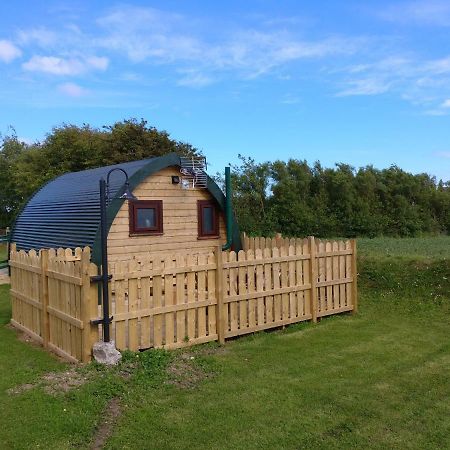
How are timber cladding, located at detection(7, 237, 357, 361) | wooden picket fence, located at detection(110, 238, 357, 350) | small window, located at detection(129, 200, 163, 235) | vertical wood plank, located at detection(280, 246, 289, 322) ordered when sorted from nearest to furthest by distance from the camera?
timber cladding, located at detection(7, 237, 357, 361)
wooden picket fence, located at detection(110, 238, 357, 350)
vertical wood plank, located at detection(280, 246, 289, 322)
small window, located at detection(129, 200, 163, 235)

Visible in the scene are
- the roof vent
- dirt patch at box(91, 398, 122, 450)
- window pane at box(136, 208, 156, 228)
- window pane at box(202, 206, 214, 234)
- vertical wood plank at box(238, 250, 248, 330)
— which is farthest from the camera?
A: window pane at box(202, 206, 214, 234)

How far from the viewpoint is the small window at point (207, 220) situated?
543 inches

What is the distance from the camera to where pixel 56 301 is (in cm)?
745

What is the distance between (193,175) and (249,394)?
8.58 m

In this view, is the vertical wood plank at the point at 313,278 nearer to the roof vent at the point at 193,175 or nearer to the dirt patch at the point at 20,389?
the roof vent at the point at 193,175

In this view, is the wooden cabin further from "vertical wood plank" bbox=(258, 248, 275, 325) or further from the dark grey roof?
"vertical wood plank" bbox=(258, 248, 275, 325)

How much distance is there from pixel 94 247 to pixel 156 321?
4413 mm

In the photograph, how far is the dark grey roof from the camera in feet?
39.6

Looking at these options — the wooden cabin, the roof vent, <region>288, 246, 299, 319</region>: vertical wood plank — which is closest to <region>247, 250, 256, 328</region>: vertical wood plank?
<region>288, 246, 299, 319</region>: vertical wood plank

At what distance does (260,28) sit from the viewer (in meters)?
12.1

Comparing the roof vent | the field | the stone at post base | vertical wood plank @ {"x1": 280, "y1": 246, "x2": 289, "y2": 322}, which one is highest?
the roof vent

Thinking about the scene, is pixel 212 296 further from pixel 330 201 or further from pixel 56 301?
pixel 330 201

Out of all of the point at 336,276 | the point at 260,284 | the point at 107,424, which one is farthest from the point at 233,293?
the point at 107,424

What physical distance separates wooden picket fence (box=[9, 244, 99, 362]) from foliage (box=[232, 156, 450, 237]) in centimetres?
1888
